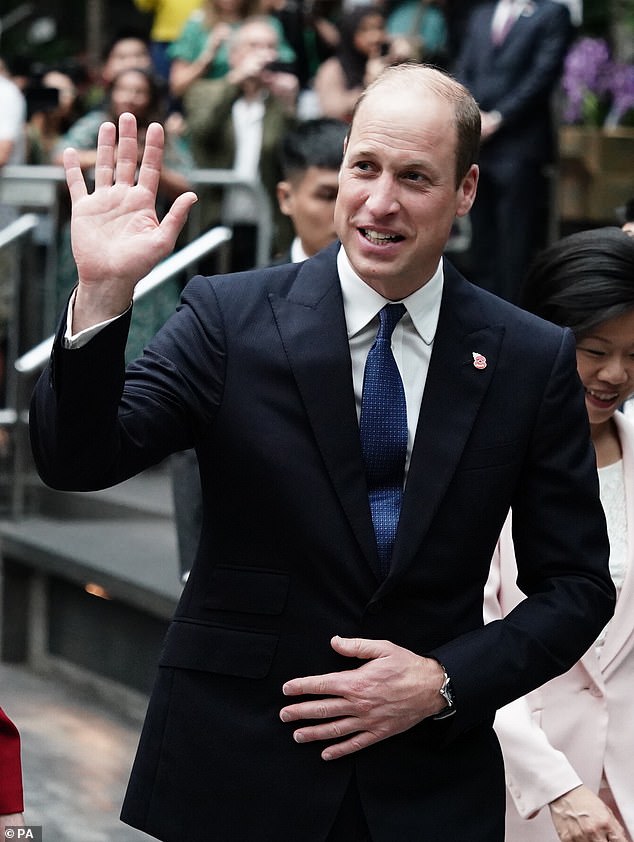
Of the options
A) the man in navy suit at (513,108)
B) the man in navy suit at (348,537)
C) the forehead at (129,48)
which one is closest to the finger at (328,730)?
the man in navy suit at (348,537)

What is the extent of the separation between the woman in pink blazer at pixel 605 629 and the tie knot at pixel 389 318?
70 centimetres

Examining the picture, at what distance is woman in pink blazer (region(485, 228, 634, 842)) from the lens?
330cm

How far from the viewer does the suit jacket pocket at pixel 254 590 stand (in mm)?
2740

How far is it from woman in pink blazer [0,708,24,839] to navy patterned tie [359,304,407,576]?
2.18 ft

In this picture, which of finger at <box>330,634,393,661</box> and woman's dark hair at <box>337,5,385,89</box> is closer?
finger at <box>330,634,393,661</box>

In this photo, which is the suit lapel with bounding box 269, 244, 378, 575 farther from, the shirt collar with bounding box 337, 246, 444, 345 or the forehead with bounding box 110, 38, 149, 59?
the forehead with bounding box 110, 38, 149, 59

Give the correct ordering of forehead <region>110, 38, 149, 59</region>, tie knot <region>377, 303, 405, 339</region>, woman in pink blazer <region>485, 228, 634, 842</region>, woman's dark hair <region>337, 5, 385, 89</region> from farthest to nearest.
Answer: forehead <region>110, 38, 149, 59</region> < woman's dark hair <region>337, 5, 385, 89</region> < woman in pink blazer <region>485, 228, 634, 842</region> < tie knot <region>377, 303, 405, 339</region>

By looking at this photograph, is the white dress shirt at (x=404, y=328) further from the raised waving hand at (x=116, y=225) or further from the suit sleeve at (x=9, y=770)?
the suit sleeve at (x=9, y=770)

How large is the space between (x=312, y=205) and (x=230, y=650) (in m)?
2.69

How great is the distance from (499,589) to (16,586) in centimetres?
455

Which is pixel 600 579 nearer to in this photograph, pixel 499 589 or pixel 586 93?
pixel 499 589

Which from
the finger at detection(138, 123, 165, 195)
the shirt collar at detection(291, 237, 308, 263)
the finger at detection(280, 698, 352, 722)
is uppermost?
the finger at detection(138, 123, 165, 195)

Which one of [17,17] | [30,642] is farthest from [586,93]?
[17,17]

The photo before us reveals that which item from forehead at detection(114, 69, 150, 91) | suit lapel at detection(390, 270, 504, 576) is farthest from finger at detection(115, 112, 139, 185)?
forehead at detection(114, 69, 150, 91)
